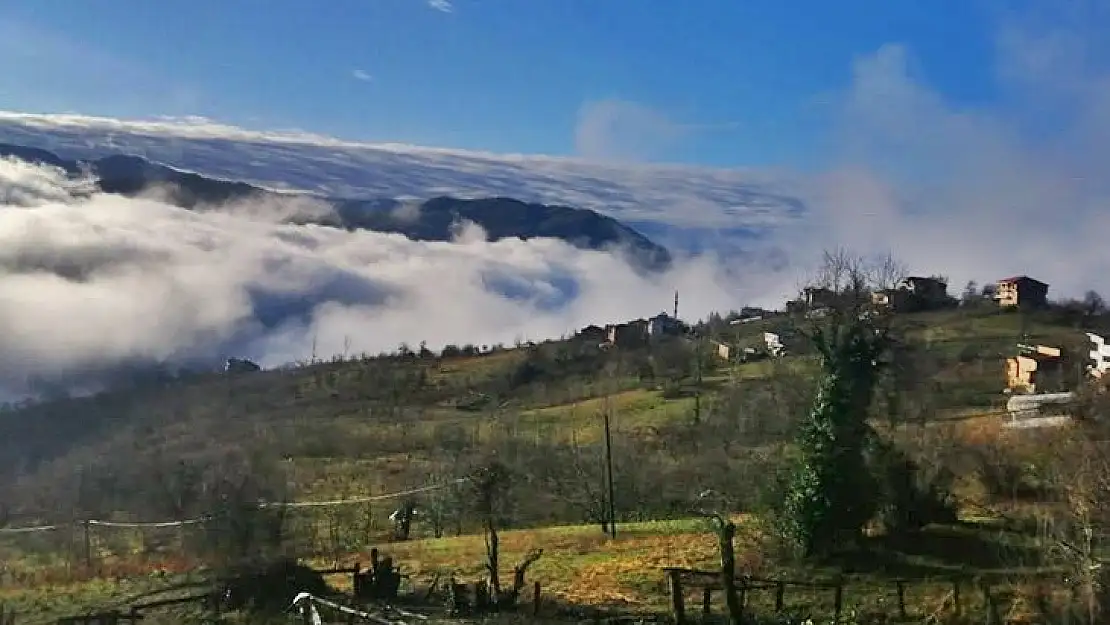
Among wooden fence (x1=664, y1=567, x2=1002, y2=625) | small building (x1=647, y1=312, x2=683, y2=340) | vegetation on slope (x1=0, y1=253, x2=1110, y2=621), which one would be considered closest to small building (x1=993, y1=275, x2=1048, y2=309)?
vegetation on slope (x1=0, y1=253, x2=1110, y2=621)

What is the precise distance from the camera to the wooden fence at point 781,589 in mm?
15672

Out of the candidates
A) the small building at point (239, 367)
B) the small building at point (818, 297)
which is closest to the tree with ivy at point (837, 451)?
the small building at point (818, 297)

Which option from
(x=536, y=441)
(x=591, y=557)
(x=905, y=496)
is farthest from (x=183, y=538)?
(x=536, y=441)

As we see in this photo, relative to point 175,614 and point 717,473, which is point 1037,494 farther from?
point 175,614

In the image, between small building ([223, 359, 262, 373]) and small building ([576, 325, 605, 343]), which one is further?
small building ([223, 359, 262, 373])

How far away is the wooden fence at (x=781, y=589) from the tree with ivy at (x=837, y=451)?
5.57ft

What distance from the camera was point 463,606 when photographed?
1892 cm

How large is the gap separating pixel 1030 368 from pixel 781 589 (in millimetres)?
55349

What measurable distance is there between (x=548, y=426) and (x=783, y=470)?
2097 inches

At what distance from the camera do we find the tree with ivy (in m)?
21.4

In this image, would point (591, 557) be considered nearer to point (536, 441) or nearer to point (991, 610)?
point (991, 610)

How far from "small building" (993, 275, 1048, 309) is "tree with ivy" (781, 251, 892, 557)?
87201mm

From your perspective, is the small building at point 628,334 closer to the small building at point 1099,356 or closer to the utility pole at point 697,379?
the utility pole at point 697,379

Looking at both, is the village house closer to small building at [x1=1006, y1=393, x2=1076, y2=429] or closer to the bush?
small building at [x1=1006, y1=393, x2=1076, y2=429]
